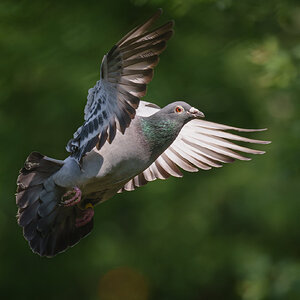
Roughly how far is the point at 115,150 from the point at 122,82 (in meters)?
0.40

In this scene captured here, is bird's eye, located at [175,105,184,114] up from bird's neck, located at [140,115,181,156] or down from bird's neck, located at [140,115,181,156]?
up

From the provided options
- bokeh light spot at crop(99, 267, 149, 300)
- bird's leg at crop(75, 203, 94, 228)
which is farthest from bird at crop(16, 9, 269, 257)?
bokeh light spot at crop(99, 267, 149, 300)

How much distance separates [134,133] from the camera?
304 centimetres

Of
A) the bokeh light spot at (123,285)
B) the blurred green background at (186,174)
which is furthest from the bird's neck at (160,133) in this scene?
the bokeh light spot at (123,285)

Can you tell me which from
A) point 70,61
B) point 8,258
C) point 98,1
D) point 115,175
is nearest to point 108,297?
point 8,258

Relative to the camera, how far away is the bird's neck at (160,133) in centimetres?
302

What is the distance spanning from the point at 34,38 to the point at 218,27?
1.84 metres

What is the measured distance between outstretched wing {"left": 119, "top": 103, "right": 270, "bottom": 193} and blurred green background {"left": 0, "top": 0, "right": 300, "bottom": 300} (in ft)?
4.25

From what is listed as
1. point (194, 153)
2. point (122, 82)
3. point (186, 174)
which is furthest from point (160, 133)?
point (186, 174)

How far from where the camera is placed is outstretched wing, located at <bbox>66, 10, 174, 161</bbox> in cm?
259

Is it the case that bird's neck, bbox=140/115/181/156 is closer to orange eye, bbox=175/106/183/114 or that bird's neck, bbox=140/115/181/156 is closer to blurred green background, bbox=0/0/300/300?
orange eye, bbox=175/106/183/114

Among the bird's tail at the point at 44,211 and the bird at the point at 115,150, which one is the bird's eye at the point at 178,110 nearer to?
the bird at the point at 115,150

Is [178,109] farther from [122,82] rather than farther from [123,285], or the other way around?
[123,285]

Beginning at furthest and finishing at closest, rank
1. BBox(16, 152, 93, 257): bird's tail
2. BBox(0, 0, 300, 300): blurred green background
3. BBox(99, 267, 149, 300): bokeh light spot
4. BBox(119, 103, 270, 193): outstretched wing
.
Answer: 1. BBox(99, 267, 149, 300): bokeh light spot
2. BBox(0, 0, 300, 300): blurred green background
3. BBox(119, 103, 270, 193): outstretched wing
4. BBox(16, 152, 93, 257): bird's tail
